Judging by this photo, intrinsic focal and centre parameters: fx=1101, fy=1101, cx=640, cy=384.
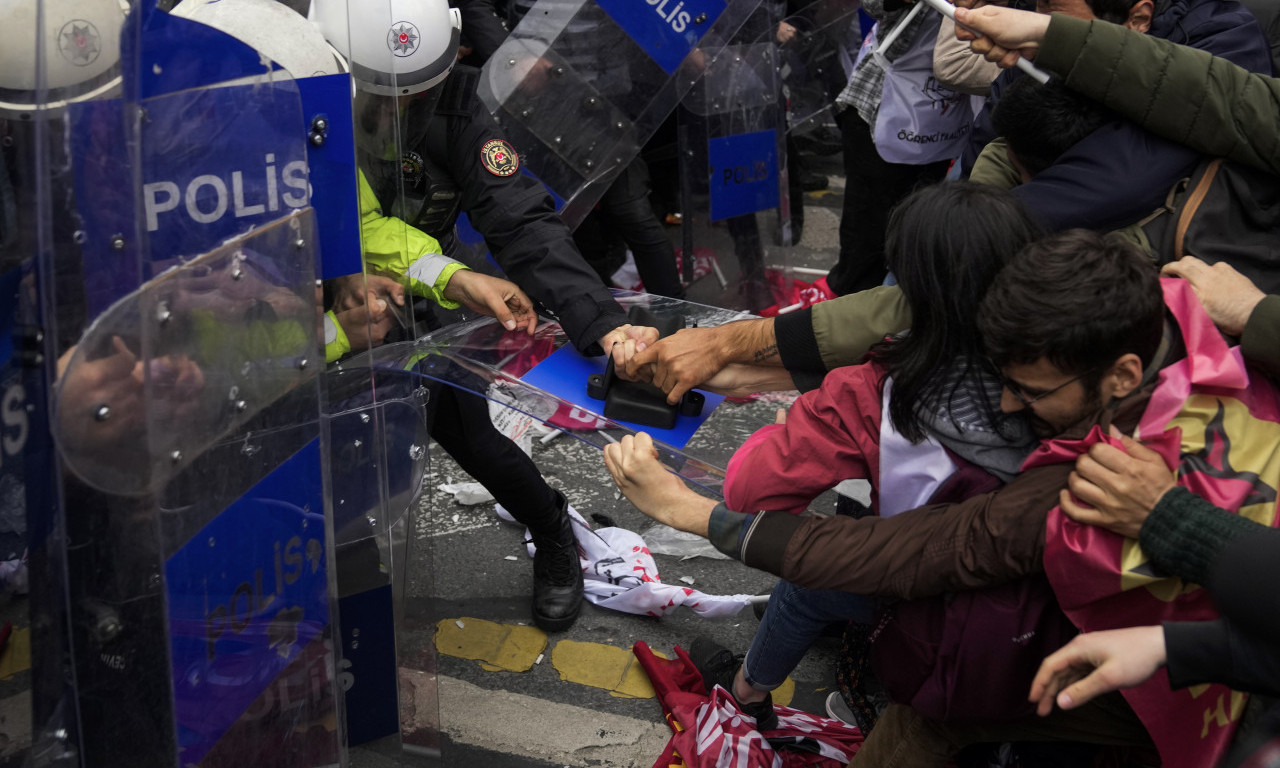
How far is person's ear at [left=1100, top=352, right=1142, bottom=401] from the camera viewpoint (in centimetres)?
172

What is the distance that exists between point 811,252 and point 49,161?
5230 millimetres

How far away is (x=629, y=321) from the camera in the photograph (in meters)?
2.64

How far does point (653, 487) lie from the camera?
7.00ft

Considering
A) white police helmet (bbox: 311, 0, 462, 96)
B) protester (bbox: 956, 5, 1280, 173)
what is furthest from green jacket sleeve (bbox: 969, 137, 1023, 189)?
white police helmet (bbox: 311, 0, 462, 96)

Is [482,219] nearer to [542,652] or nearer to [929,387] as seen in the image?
[542,652]

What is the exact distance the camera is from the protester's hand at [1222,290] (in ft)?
6.63

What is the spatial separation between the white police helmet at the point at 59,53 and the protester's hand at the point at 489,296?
1155 mm

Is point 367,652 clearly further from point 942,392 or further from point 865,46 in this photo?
point 865,46

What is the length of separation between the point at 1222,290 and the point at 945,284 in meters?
0.57

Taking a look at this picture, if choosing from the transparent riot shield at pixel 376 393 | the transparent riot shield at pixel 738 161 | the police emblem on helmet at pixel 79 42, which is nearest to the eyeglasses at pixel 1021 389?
the transparent riot shield at pixel 376 393

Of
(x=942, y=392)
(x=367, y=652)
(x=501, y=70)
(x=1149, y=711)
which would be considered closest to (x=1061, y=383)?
(x=942, y=392)

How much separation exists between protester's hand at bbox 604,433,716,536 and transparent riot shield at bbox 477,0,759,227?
2.15m

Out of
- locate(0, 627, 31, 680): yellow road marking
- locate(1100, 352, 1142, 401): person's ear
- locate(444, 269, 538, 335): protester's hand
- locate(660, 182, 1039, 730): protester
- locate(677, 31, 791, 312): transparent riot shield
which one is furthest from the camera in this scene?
locate(677, 31, 791, 312): transparent riot shield

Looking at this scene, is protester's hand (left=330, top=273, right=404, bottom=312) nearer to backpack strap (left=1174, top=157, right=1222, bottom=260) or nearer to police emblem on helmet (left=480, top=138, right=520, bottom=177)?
police emblem on helmet (left=480, top=138, right=520, bottom=177)
